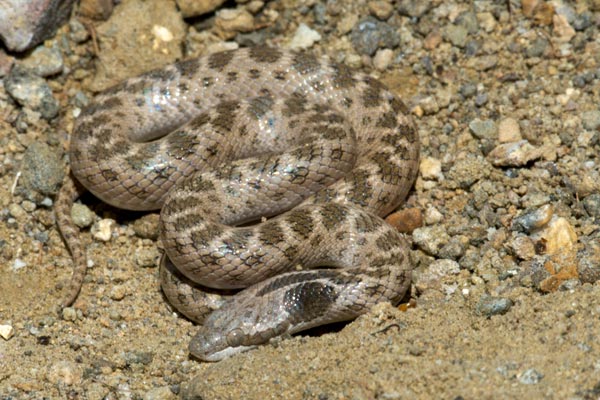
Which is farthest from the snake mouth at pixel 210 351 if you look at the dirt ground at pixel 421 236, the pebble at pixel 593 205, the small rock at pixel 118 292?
the pebble at pixel 593 205

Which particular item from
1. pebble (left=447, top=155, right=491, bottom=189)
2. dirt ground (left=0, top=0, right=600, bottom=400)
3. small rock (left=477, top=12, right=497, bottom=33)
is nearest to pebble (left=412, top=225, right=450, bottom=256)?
dirt ground (left=0, top=0, right=600, bottom=400)

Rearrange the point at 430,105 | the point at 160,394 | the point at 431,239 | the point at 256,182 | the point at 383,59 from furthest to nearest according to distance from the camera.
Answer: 1. the point at 383,59
2. the point at 430,105
3. the point at 256,182
4. the point at 431,239
5. the point at 160,394

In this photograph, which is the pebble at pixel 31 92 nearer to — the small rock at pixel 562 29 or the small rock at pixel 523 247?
the small rock at pixel 523 247

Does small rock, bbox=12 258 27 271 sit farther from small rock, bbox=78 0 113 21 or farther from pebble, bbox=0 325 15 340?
small rock, bbox=78 0 113 21

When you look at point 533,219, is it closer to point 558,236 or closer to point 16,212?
point 558,236

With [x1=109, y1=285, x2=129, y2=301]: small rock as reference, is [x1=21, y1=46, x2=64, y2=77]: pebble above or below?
above

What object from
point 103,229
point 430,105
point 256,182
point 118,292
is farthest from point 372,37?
point 118,292
